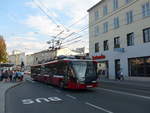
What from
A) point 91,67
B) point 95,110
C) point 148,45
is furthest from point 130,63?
point 95,110

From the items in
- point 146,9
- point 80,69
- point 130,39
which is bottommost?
point 80,69

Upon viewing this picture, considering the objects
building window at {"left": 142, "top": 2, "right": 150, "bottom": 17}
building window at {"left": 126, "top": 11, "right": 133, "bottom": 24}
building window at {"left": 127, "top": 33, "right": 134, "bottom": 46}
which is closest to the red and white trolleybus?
building window at {"left": 142, "top": 2, "right": 150, "bottom": 17}

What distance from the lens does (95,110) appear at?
9.43 meters

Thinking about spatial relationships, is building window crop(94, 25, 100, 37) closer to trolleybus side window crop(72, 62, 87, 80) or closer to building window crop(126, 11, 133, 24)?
building window crop(126, 11, 133, 24)

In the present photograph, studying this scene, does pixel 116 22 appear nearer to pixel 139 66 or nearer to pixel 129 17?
pixel 129 17

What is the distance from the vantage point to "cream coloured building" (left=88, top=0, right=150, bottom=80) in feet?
103

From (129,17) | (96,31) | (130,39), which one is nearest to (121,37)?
(130,39)

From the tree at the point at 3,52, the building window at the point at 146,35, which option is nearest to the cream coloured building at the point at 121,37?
the building window at the point at 146,35

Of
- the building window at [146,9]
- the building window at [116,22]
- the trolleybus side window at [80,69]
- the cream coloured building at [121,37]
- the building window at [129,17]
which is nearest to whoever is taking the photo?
the trolleybus side window at [80,69]

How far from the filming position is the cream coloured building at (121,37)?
103 ft

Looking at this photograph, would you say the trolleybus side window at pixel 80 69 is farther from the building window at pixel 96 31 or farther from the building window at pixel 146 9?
the building window at pixel 96 31

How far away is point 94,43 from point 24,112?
37.5m

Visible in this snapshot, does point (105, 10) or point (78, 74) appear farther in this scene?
point (105, 10)

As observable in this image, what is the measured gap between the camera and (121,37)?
3656 cm
